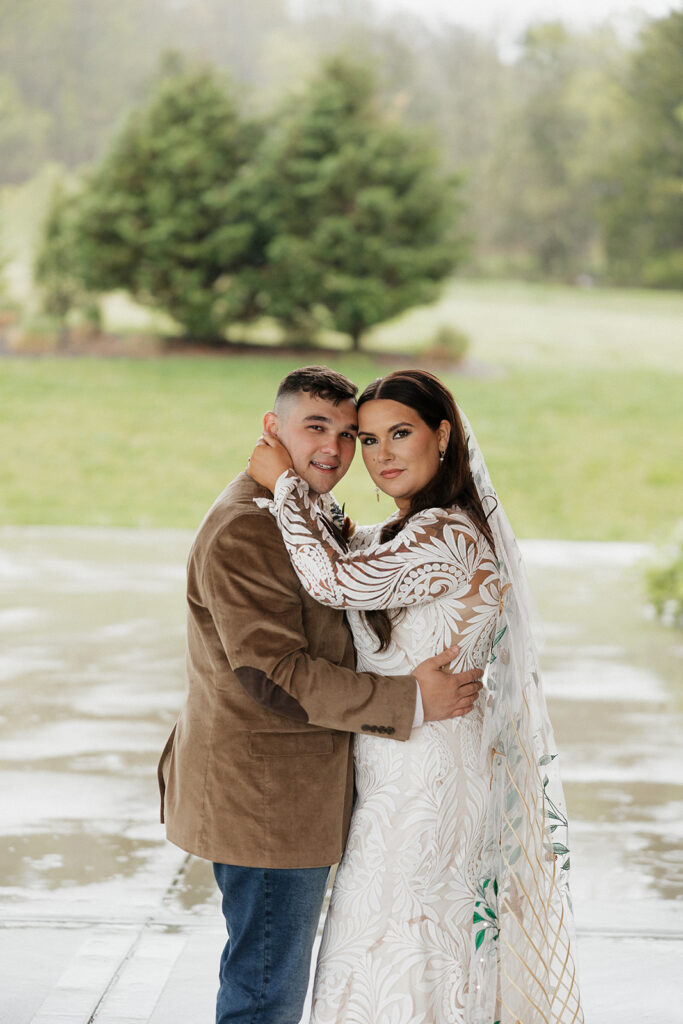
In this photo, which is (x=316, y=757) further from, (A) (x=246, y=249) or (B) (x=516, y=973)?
(A) (x=246, y=249)

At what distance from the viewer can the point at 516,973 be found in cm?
237

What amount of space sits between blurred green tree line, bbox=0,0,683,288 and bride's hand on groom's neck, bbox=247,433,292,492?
16.4 meters

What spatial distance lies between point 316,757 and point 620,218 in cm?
1735

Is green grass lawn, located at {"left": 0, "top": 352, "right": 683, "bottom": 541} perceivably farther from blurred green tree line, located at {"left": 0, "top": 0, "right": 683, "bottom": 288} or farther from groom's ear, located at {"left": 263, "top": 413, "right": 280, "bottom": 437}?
groom's ear, located at {"left": 263, "top": 413, "right": 280, "bottom": 437}

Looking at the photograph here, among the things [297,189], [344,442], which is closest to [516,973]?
[344,442]

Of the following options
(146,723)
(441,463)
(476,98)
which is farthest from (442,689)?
(476,98)

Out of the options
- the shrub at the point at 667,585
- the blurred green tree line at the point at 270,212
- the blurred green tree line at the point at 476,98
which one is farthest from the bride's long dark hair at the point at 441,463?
the blurred green tree line at the point at 476,98

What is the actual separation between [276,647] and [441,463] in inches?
19.3

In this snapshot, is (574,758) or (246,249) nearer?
(574,758)

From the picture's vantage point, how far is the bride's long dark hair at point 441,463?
2.34 metres

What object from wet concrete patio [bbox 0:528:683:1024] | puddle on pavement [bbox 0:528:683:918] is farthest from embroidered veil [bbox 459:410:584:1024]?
puddle on pavement [bbox 0:528:683:918]

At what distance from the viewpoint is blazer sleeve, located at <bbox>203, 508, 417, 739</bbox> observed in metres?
2.16

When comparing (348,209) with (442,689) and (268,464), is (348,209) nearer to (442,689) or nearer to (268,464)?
(268,464)

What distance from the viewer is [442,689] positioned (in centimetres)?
227
